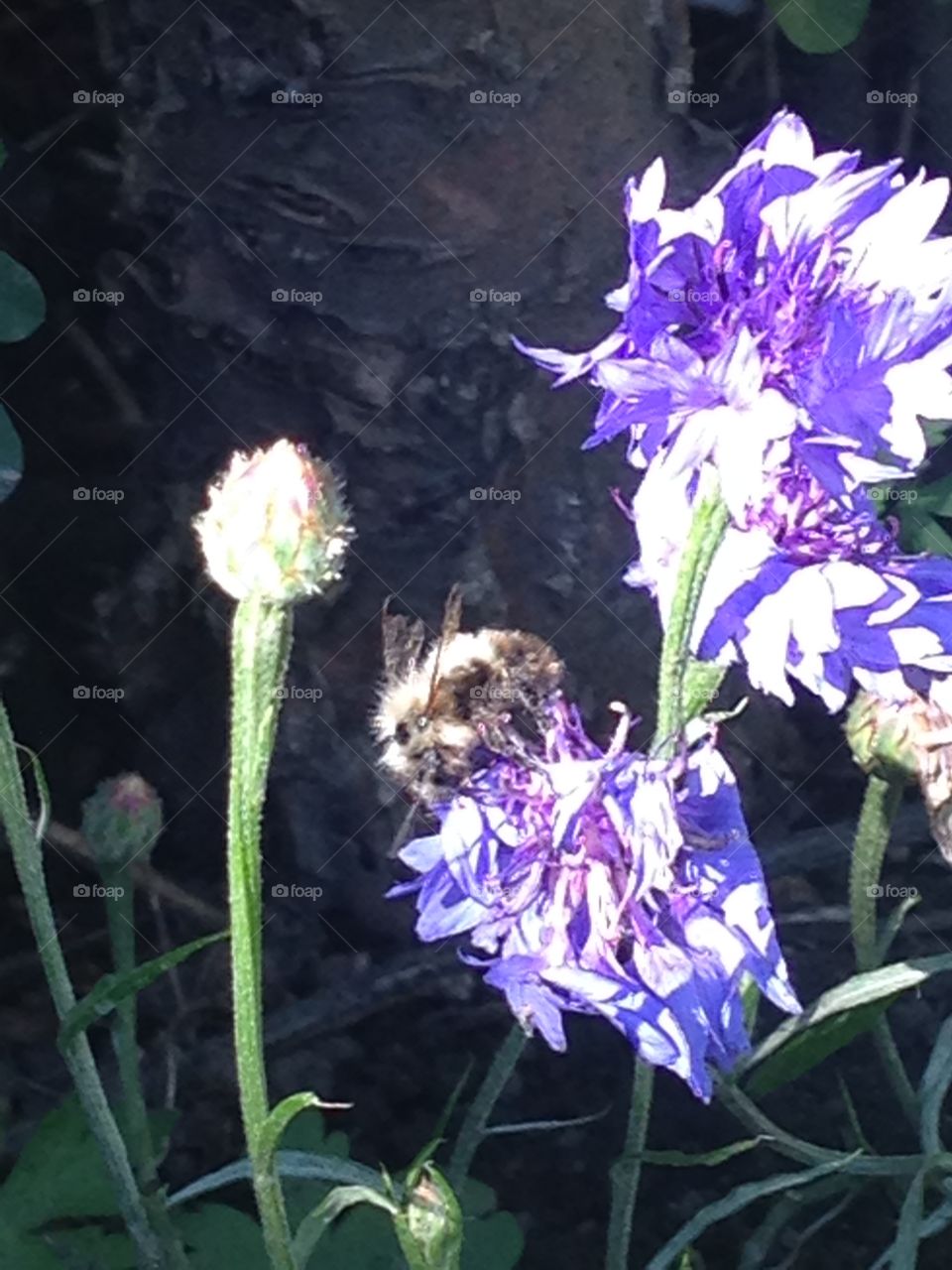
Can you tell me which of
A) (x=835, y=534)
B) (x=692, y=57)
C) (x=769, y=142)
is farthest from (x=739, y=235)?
(x=692, y=57)

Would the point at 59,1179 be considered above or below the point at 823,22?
below

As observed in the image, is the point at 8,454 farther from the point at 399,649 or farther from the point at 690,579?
the point at 690,579

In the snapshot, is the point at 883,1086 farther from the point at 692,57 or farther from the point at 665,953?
the point at 692,57

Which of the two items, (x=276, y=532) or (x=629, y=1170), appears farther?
(x=629, y=1170)

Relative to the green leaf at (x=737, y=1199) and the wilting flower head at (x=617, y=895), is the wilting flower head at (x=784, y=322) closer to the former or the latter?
the wilting flower head at (x=617, y=895)

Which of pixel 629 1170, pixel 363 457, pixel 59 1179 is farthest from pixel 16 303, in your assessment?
pixel 629 1170

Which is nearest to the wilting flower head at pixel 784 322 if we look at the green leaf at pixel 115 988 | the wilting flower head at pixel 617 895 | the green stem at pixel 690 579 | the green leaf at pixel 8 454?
the green stem at pixel 690 579

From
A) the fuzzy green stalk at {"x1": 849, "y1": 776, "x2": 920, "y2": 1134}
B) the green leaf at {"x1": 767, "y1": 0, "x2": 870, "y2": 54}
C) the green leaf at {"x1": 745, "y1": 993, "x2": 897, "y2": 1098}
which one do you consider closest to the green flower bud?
the fuzzy green stalk at {"x1": 849, "y1": 776, "x2": 920, "y2": 1134}
